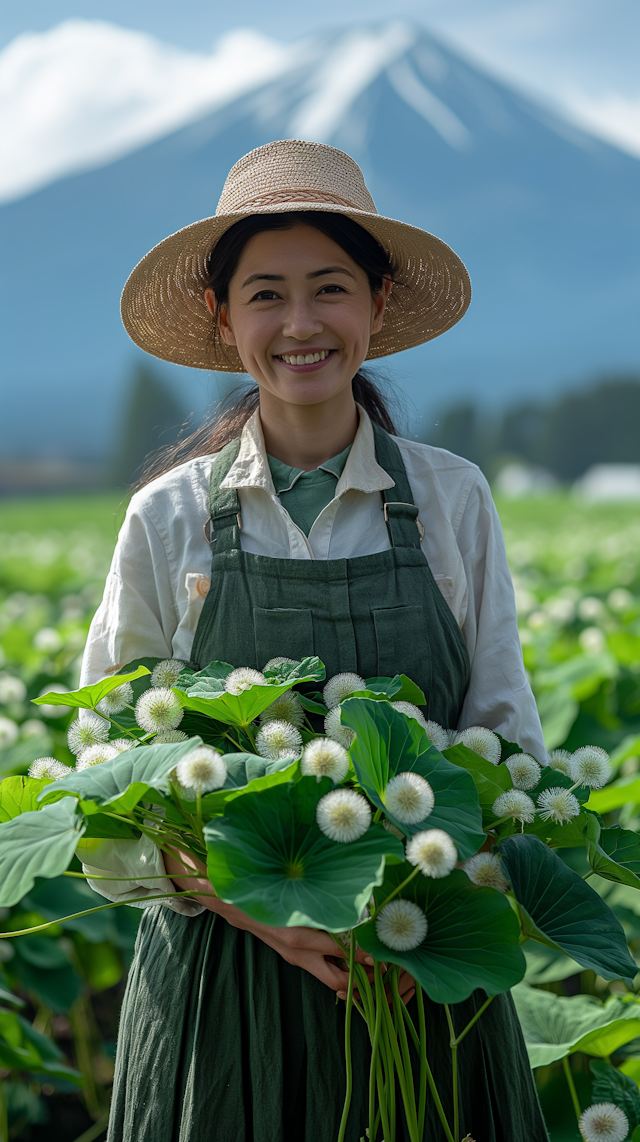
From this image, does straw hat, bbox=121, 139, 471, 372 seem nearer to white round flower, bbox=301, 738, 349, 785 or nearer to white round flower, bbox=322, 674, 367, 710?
white round flower, bbox=322, 674, 367, 710

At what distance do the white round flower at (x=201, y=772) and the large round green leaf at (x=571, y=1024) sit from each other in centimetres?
108

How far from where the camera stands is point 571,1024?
178 centimetres

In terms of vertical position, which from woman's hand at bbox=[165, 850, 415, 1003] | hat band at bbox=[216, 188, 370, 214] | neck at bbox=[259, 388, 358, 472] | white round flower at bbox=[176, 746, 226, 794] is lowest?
woman's hand at bbox=[165, 850, 415, 1003]

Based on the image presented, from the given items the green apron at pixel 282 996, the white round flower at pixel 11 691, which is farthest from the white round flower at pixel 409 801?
the white round flower at pixel 11 691

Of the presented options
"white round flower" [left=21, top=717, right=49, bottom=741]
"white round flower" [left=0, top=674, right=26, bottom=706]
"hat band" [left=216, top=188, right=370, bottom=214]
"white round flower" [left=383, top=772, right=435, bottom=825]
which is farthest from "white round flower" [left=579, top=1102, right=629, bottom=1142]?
"white round flower" [left=0, top=674, right=26, bottom=706]

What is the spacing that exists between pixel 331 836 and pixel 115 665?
2.08 feet

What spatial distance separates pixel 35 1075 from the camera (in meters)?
2.33

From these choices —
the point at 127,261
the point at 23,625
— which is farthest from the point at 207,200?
the point at 23,625

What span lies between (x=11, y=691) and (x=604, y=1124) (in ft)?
6.69

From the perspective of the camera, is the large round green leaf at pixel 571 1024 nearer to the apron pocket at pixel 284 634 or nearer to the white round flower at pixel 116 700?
the apron pocket at pixel 284 634

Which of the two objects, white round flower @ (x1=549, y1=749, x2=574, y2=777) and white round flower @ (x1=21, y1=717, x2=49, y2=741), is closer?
white round flower @ (x1=549, y1=749, x2=574, y2=777)

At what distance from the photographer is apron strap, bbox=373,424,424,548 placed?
139cm

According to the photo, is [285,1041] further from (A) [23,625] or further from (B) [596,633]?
(A) [23,625]

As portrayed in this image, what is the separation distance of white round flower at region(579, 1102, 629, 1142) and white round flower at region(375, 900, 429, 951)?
78 cm
